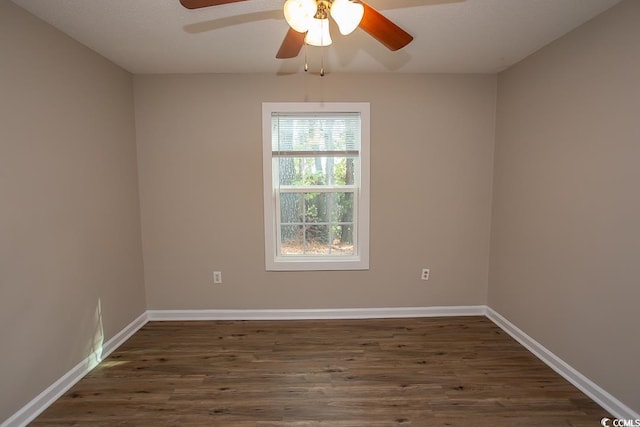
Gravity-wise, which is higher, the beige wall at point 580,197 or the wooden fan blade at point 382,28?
the wooden fan blade at point 382,28

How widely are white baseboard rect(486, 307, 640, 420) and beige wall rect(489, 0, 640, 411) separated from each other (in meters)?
0.05

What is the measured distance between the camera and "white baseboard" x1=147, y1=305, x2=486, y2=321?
9.98 feet

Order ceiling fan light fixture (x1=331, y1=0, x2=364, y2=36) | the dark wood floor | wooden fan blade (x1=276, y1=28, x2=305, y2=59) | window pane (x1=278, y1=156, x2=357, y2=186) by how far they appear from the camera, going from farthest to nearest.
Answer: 1. window pane (x1=278, y1=156, x2=357, y2=186)
2. the dark wood floor
3. wooden fan blade (x1=276, y1=28, x2=305, y2=59)
4. ceiling fan light fixture (x1=331, y1=0, x2=364, y2=36)

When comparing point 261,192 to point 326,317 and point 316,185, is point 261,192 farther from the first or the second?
point 326,317

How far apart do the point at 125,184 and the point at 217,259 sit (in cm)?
106

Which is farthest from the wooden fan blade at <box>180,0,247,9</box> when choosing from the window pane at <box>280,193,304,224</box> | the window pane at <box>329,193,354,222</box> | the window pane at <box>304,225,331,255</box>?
the window pane at <box>304,225,331,255</box>

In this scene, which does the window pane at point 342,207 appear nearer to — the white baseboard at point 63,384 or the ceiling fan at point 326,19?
the ceiling fan at point 326,19

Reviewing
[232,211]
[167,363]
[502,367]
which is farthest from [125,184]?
[502,367]

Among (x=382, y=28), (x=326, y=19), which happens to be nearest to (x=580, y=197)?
(x=382, y=28)

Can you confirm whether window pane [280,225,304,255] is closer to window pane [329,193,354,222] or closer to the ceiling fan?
window pane [329,193,354,222]

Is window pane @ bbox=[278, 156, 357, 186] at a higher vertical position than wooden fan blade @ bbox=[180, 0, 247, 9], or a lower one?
lower

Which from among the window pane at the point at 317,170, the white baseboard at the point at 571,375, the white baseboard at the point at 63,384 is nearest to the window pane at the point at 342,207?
the window pane at the point at 317,170

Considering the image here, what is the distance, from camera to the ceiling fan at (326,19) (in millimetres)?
1218

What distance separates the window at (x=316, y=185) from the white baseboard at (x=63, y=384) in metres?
1.39
